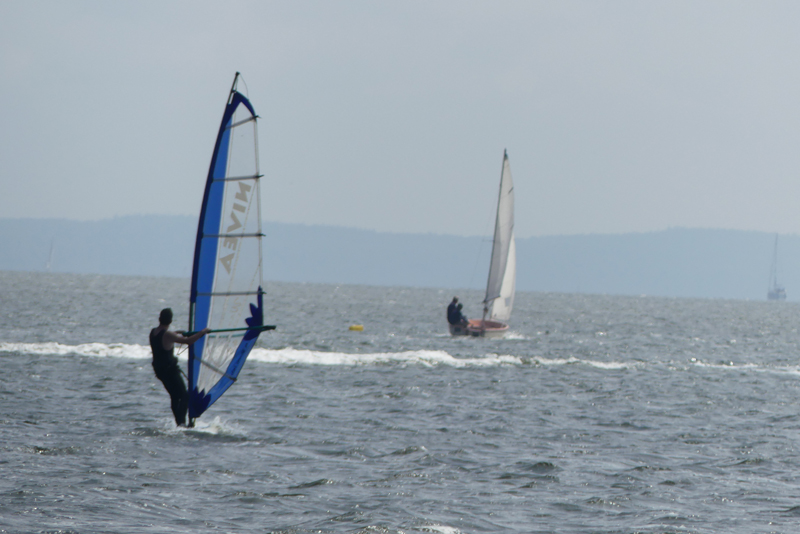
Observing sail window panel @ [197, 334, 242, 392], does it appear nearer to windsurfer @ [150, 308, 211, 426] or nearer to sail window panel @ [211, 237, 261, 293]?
windsurfer @ [150, 308, 211, 426]

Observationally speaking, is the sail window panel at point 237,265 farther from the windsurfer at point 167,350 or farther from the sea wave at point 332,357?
the sea wave at point 332,357

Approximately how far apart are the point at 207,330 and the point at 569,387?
43.7 ft

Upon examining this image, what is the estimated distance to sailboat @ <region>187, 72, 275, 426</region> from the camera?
12781 mm

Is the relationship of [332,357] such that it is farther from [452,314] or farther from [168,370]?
[168,370]

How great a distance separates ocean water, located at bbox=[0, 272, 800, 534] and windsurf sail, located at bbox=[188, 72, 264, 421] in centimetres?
183

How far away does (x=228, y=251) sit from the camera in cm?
1298

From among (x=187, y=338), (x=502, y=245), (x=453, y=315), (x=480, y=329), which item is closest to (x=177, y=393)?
(x=187, y=338)

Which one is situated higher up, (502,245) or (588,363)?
(502,245)

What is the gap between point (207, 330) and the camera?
1214cm

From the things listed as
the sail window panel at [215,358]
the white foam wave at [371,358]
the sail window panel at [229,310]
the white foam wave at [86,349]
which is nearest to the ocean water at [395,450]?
the white foam wave at [86,349]

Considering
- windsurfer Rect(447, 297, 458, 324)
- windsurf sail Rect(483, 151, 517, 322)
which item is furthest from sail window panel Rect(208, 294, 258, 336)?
windsurf sail Rect(483, 151, 517, 322)

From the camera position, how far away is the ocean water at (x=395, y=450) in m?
9.66

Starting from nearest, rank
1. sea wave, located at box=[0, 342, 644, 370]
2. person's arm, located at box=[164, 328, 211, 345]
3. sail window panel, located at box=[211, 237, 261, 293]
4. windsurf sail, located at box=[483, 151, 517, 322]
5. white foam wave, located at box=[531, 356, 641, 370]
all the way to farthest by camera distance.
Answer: person's arm, located at box=[164, 328, 211, 345] → sail window panel, located at box=[211, 237, 261, 293] → sea wave, located at box=[0, 342, 644, 370] → white foam wave, located at box=[531, 356, 641, 370] → windsurf sail, located at box=[483, 151, 517, 322]

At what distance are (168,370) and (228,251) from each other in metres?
1.98
